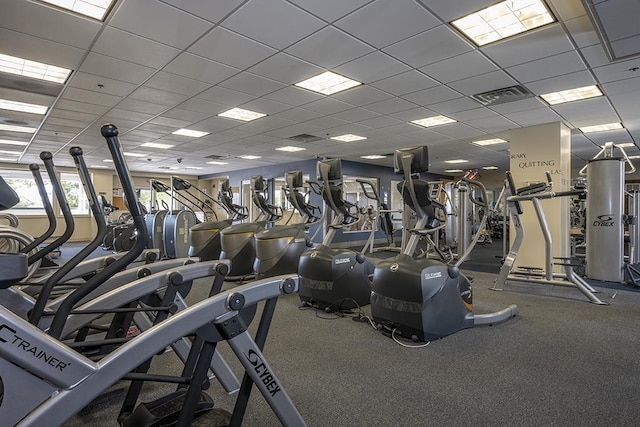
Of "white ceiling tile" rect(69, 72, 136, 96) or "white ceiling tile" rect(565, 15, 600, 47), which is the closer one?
"white ceiling tile" rect(565, 15, 600, 47)

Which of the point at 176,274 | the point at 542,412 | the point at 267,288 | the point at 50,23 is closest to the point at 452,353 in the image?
the point at 542,412

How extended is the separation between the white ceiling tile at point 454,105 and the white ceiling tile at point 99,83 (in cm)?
440

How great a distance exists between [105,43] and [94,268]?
2299 millimetres

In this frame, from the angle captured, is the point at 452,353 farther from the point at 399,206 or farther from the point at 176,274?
the point at 399,206

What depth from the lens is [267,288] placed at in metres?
1.36

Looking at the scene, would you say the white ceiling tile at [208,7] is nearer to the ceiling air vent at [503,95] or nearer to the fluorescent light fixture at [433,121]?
the ceiling air vent at [503,95]

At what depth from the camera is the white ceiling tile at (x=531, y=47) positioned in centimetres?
320

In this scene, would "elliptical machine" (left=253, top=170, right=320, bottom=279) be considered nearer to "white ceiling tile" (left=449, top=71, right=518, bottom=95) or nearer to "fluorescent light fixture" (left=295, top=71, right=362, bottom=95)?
"fluorescent light fixture" (left=295, top=71, right=362, bottom=95)

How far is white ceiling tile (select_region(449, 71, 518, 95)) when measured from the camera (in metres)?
4.18

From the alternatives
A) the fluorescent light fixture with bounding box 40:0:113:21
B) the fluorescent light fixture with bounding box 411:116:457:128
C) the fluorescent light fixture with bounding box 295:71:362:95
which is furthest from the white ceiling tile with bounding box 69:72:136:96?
the fluorescent light fixture with bounding box 411:116:457:128

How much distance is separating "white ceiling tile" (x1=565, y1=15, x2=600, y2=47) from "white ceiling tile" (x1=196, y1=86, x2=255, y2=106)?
376cm

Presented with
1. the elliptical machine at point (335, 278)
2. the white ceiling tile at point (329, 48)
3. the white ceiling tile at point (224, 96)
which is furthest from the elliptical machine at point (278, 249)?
the white ceiling tile at point (329, 48)

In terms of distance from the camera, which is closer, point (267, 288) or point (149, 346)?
point (149, 346)

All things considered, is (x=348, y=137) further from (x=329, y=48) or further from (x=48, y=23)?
(x=48, y=23)
